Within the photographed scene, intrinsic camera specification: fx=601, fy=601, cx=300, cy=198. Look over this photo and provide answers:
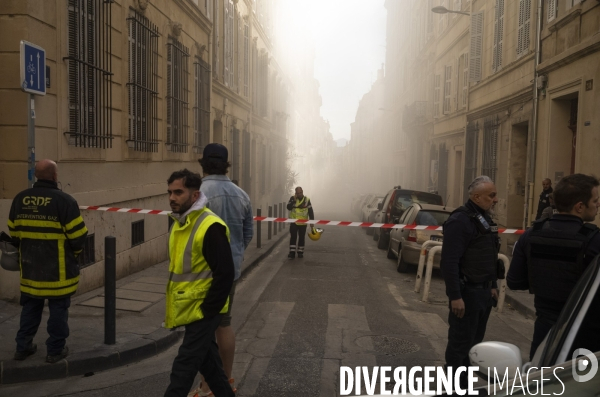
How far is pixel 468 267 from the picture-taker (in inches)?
175

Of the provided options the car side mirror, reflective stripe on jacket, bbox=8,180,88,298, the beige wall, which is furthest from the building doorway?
the car side mirror

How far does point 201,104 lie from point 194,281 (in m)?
13.0

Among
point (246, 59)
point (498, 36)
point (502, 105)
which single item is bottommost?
point (502, 105)

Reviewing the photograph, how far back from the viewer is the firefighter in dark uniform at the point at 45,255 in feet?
17.1

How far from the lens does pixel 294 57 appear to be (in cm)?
5331

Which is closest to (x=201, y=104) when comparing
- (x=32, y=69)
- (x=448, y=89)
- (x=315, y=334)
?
(x=32, y=69)

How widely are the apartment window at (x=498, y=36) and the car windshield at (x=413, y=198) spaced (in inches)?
182

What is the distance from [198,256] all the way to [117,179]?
674 cm

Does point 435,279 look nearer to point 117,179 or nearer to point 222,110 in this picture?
point 117,179

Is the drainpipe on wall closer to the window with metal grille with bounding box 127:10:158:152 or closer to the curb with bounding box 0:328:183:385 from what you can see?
the window with metal grille with bounding box 127:10:158:152

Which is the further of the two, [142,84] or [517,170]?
[517,170]

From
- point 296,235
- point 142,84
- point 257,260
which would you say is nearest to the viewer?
point 142,84

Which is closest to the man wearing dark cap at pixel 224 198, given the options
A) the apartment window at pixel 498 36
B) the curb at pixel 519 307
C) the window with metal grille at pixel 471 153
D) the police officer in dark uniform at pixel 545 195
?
the curb at pixel 519 307

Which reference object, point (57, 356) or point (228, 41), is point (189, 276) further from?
point (228, 41)
